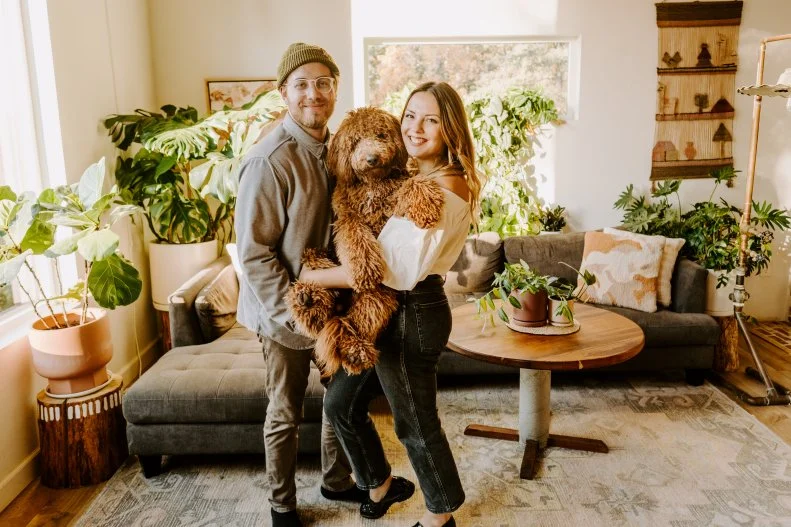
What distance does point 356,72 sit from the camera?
12.8ft

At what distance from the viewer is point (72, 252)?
6.93ft

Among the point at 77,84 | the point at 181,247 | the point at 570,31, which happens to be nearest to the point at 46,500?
the point at 181,247

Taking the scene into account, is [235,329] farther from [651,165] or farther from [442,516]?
[651,165]

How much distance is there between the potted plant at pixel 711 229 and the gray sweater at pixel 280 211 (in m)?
2.43

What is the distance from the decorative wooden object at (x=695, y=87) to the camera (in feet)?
12.6

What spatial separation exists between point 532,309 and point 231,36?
2582 mm

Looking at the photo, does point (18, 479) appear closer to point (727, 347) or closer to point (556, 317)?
point (556, 317)

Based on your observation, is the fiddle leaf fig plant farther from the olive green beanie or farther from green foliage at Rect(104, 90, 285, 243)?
the olive green beanie

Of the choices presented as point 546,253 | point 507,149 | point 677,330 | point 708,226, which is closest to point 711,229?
point 708,226

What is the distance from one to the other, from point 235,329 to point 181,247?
619 mm

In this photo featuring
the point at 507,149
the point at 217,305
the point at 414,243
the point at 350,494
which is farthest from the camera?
the point at 507,149

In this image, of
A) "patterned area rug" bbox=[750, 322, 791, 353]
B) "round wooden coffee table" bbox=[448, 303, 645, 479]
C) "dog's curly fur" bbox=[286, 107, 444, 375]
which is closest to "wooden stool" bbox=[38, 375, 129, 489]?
"dog's curly fur" bbox=[286, 107, 444, 375]

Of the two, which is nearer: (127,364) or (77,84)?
(77,84)

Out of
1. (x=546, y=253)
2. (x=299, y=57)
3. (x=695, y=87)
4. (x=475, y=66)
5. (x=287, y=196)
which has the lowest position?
(x=546, y=253)
